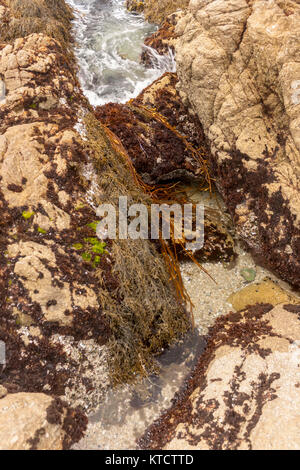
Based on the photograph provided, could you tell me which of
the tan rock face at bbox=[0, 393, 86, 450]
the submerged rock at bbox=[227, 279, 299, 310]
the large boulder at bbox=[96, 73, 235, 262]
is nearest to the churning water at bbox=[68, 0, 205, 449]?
the tan rock face at bbox=[0, 393, 86, 450]

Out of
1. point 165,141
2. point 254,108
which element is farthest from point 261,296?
point 165,141

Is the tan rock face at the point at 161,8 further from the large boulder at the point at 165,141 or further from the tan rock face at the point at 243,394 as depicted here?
the tan rock face at the point at 243,394

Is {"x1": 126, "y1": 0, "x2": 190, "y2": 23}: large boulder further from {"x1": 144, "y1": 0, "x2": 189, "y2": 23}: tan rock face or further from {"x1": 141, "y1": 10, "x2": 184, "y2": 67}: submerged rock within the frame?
{"x1": 141, "y1": 10, "x2": 184, "y2": 67}: submerged rock

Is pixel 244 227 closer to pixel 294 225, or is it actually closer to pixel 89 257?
pixel 294 225

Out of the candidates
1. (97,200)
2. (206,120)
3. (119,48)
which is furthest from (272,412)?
(119,48)

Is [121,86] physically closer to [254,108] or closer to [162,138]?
[162,138]

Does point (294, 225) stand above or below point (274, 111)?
below
